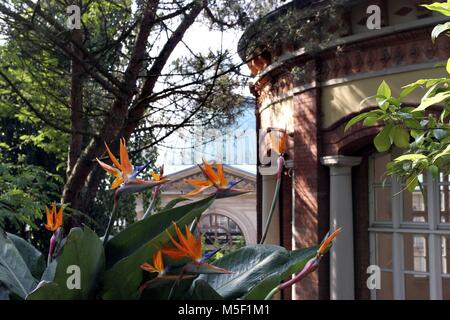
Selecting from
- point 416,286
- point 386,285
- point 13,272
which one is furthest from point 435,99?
point 386,285

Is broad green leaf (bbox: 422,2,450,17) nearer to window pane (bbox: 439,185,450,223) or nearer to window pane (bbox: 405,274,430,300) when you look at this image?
window pane (bbox: 439,185,450,223)

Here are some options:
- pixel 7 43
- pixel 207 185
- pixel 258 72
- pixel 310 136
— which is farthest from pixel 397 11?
pixel 207 185

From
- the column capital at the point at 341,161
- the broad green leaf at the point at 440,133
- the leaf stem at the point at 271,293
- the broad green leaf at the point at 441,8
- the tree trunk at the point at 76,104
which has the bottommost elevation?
the leaf stem at the point at 271,293

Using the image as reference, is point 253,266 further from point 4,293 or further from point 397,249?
point 397,249

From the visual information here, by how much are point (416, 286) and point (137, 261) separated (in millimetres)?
7367

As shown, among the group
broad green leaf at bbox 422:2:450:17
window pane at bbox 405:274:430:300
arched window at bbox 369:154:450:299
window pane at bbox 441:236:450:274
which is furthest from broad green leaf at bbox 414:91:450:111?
window pane at bbox 405:274:430:300

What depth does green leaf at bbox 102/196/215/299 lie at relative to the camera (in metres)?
1.04

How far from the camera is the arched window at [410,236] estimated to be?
7.29 meters

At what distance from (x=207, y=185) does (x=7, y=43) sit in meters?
7.39

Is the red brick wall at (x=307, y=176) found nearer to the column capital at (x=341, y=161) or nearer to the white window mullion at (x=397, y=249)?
the column capital at (x=341, y=161)

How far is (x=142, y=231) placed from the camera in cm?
111

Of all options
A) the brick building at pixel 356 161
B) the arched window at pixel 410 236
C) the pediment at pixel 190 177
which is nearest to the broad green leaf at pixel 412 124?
the pediment at pixel 190 177
